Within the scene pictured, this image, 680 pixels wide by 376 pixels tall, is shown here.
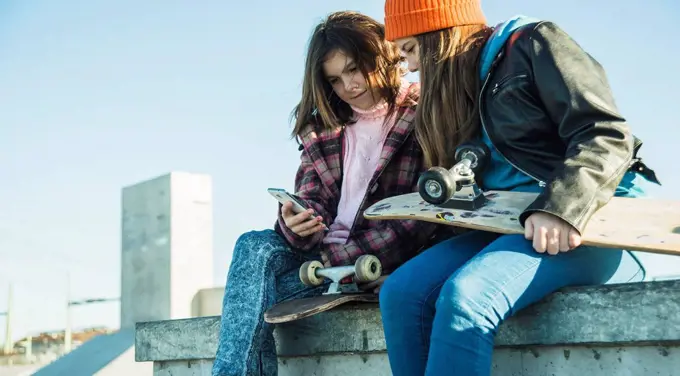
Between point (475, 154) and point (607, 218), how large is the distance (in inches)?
14.6

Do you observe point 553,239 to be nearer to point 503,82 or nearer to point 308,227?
point 503,82

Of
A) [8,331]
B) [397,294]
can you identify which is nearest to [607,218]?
[397,294]

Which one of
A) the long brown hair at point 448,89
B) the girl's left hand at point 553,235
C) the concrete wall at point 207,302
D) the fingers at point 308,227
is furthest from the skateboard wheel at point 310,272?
the concrete wall at point 207,302

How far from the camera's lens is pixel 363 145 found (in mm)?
2766

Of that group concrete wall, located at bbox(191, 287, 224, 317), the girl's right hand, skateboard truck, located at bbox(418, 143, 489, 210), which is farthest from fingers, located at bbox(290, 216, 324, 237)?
concrete wall, located at bbox(191, 287, 224, 317)

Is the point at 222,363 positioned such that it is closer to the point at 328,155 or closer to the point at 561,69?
the point at 328,155

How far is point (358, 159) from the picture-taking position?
8.98 feet

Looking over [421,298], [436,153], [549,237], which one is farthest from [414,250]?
[549,237]

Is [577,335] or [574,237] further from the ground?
[574,237]

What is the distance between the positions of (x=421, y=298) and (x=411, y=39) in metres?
0.79

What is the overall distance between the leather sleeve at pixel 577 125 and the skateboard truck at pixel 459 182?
19 cm

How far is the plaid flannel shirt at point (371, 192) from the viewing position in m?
2.54

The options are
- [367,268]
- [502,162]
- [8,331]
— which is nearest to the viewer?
[502,162]

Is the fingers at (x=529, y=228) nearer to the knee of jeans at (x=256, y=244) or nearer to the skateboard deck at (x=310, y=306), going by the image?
the skateboard deck at (x=310, y=306)
